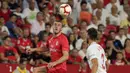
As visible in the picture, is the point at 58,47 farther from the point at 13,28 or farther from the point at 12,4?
the point at 12,4

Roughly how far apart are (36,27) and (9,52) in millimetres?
1915

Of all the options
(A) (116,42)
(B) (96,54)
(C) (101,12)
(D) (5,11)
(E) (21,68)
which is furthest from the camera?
(C) (101,12)

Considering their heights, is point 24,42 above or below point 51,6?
below

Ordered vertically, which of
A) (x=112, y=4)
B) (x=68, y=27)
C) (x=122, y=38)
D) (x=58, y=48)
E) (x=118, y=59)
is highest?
(x=58, y=48)

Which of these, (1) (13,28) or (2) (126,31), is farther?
(2) (126,31)

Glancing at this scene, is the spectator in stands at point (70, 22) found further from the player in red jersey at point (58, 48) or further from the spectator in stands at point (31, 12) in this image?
the player in red jersey at point (58, 48)

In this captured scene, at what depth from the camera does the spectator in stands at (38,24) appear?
16.5 metres

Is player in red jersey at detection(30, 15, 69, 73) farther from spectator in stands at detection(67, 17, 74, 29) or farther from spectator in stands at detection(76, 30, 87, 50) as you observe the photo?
spectator in stands at detection(67, 17, 74, 29)

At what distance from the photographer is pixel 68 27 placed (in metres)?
17.0

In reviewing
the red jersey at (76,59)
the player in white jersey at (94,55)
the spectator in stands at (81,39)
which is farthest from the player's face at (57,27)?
the spectator in stands at (81,39)

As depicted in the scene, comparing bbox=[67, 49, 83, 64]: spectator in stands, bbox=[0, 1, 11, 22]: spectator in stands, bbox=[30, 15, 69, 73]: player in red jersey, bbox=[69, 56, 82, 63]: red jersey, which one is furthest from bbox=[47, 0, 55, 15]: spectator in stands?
bbox=[30, 15, 69, 73]: player in red jersey

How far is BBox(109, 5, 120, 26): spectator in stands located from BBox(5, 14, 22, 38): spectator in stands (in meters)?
3.87

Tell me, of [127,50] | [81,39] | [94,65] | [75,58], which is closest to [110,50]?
[127,50]

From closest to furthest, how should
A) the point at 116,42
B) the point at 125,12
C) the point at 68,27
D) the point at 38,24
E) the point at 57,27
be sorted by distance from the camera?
the point at 57,27
the point at 38,24
the point at 68,27
the point at 116,42
the point at 125,12
